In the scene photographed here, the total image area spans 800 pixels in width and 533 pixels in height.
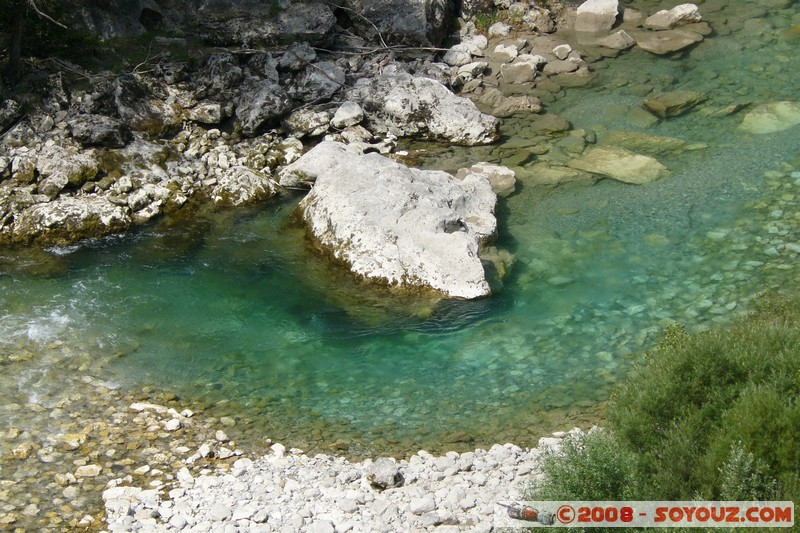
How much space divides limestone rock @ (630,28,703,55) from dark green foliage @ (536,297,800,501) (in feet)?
43.2

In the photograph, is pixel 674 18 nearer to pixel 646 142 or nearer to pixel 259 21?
pixel 646 142

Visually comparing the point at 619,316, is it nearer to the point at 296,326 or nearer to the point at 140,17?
the point at 296,326

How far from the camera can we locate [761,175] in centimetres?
1500

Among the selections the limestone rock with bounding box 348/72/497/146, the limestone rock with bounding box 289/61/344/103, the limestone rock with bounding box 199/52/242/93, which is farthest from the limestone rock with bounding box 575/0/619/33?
the limestone rock with bounding box 199/52/242/93

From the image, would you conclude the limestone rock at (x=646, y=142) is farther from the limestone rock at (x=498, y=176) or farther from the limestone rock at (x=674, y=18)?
the limestone rock at (x=674, y=18)

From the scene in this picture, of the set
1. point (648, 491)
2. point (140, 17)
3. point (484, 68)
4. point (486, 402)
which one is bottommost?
point (486, 402)

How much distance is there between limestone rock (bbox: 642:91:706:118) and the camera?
17678 millimetres

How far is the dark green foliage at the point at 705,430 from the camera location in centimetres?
702

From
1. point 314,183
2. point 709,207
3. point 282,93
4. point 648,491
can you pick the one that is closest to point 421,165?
point 314,183

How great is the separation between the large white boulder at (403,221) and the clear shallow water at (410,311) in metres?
0.41

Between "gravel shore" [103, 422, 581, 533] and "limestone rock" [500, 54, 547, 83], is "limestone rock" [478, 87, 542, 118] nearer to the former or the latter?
"limestone rock" [500, 54, 547, 83]

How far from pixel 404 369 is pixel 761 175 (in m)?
8.32

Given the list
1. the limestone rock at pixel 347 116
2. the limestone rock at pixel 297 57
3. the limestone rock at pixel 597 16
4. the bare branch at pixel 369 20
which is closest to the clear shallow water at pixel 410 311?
the limestone rock at pixel 347 116

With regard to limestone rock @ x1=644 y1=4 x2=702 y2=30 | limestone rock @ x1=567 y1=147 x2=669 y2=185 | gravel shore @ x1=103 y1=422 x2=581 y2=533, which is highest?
limestone rock @ x1=644 y1=4 x2=702 y2=30
